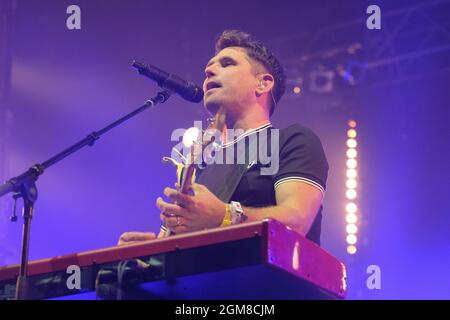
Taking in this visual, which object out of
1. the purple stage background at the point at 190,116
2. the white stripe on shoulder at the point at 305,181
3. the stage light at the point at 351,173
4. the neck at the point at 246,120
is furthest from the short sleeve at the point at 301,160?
the stage light at the point at 351,173

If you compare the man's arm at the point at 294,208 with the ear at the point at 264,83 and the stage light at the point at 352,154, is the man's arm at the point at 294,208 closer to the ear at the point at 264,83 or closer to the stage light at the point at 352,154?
the ear at the point at 264,83

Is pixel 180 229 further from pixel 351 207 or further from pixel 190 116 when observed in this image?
pixel 351 207

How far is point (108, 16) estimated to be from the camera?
564cm

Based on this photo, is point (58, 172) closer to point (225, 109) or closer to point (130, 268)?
point (225, 109)

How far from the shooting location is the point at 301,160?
9.02ft

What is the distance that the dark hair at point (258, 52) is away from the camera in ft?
11.2

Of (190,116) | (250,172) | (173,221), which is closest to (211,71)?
(250,172)

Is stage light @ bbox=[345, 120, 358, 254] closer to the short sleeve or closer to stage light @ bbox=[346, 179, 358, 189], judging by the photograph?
stage light @ bbox=[346, 179, 358, 189]

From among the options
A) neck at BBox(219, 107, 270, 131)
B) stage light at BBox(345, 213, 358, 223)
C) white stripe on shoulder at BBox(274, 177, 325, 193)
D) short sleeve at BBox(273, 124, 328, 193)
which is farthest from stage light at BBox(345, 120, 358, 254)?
white stripe on shoulder at BBox(274, 177, 325, 193)

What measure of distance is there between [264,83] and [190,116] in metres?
2.61

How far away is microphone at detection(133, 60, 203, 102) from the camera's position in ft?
9.76

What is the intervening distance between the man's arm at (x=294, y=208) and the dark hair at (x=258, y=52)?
34.0 inches

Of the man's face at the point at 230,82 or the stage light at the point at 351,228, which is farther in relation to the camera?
the stage light at the point at 351,228
